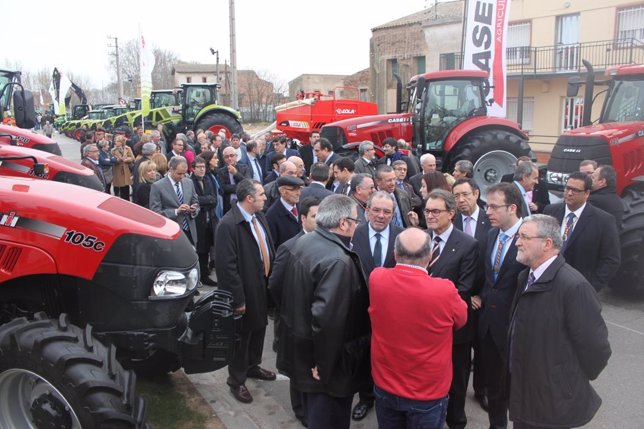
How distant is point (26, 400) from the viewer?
10.5ft

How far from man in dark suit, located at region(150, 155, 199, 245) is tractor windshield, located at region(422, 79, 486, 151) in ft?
16.6

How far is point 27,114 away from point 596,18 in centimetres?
2088

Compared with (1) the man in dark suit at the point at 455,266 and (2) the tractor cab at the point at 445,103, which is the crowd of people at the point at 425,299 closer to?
(1) the man in dark suit at the point at 455,266

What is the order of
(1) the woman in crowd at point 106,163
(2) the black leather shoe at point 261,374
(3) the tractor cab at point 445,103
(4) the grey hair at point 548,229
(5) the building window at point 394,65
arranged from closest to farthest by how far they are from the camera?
(4) the grey hair at point 548,229 < (2) the black leather shoe at point 261,374 < (3) the tractor cab at point 445,103 < (1) the woman in crowd at point 106,163 < (5) the building window at point 394,65

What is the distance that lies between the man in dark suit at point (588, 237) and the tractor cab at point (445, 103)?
5563mm

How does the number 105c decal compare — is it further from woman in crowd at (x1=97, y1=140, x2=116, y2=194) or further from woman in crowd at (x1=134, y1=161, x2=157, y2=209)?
woman in crowd at (x1=97, y1=140, x2=116, y2=194)

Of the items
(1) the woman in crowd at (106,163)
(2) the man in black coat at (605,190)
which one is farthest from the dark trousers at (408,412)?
(1) the woman in crowd at (106,163)

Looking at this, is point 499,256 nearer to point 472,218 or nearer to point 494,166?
point 472,218

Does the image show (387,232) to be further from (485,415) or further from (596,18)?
(596,18)

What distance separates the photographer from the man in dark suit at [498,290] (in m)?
3.69

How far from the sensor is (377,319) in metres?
2.93

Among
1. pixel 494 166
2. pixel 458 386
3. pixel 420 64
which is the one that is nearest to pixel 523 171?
pixel 458 386

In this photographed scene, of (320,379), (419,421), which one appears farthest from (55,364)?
(419,421)

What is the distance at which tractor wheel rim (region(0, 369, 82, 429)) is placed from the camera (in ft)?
9.78
